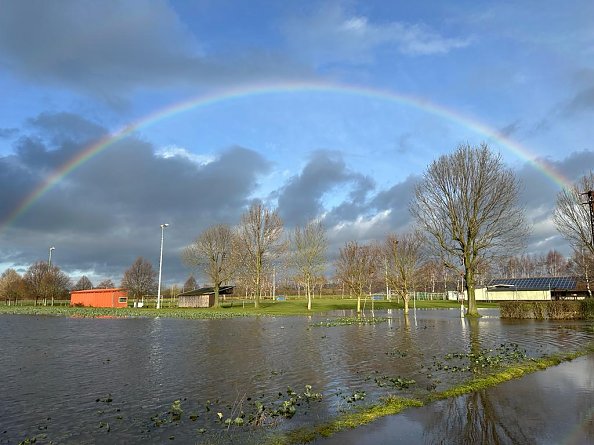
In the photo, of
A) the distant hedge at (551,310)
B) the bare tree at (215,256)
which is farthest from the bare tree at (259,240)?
the distant hedge at (551,310)

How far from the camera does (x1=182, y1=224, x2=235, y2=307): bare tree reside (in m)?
76.6

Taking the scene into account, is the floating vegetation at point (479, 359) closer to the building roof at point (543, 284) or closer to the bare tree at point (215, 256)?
the bare tree at point (215, 256)

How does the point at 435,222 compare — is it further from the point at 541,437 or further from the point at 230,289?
the point at 230,289

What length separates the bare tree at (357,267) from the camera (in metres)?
54.6

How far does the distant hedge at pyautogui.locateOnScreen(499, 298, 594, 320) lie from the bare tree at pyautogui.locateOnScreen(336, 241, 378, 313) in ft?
53.8

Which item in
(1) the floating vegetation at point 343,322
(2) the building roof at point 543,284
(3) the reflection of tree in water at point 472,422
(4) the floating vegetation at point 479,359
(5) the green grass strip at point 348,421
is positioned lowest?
(1) the floating vegetation at point 343,322

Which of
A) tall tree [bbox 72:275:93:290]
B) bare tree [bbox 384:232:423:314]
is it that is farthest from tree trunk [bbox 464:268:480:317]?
tall tree [bbox 72:275:93:290]

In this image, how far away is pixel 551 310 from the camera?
40.9 m

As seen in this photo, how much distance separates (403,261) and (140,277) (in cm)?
9982

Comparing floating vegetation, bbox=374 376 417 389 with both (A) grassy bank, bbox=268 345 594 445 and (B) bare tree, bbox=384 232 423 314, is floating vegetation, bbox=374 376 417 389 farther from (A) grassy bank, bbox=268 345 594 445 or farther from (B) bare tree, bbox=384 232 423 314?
(B) bare tree, bbox=384 232 423 314

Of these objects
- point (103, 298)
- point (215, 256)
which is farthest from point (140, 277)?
point (215, 256)

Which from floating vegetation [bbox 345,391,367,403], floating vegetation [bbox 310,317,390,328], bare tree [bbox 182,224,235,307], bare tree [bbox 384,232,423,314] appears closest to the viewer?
floating vegetation [bbox 345,391,367,403]

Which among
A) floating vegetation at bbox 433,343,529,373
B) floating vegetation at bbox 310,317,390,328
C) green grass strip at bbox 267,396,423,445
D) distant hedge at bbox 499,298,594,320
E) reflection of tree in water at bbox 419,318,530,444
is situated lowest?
floating vegetation at bbox 310,317,390,328

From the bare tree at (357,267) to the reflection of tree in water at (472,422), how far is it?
141 ft
